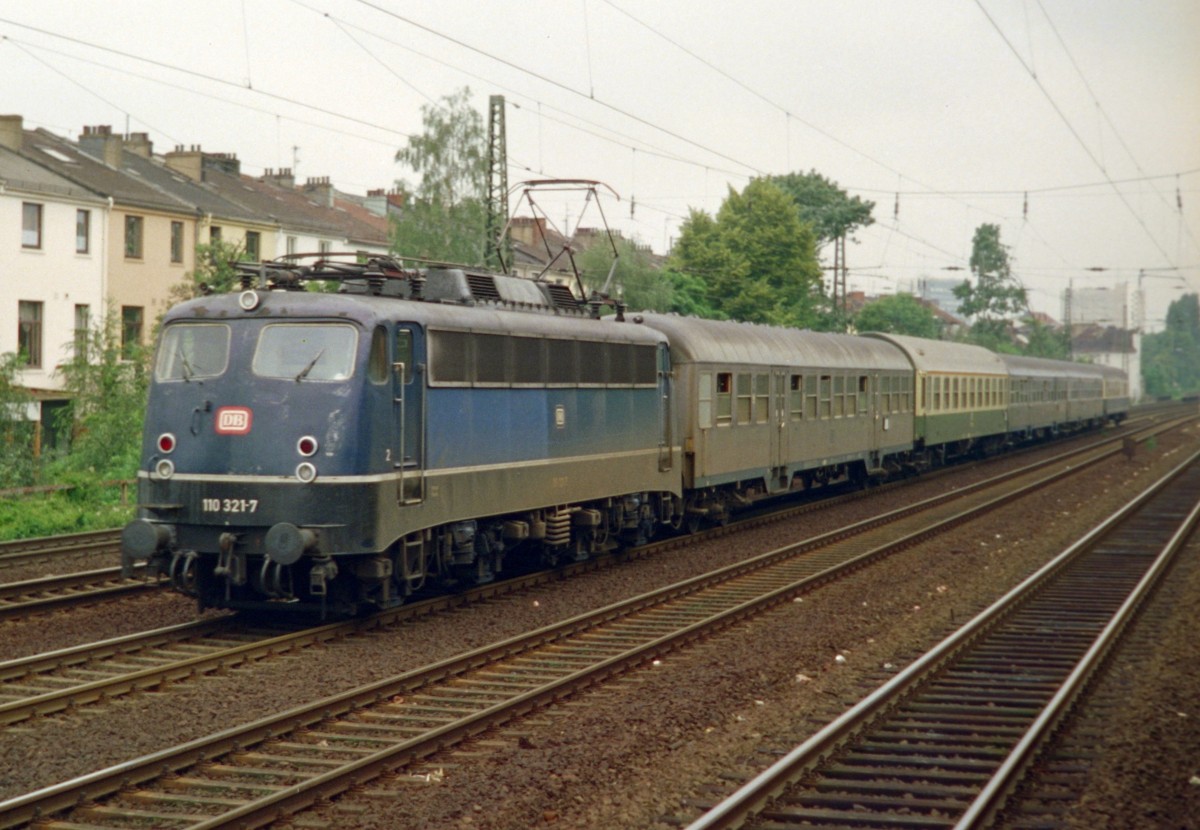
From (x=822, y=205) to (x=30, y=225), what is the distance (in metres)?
54.2

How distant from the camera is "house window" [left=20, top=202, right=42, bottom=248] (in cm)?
4212

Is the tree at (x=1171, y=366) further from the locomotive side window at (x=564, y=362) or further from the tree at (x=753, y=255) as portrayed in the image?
the locomotive side window at (x=564, y=362)

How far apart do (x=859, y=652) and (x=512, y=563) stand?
21.6 feet

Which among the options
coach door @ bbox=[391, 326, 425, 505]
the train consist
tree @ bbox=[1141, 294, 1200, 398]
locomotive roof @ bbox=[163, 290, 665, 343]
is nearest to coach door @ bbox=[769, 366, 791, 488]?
the train consist

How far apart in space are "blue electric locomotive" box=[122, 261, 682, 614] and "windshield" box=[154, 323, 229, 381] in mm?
18

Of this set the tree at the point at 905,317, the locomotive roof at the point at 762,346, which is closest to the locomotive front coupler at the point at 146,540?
the locomotive roof at the point at 762,346

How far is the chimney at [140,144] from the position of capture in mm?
56438

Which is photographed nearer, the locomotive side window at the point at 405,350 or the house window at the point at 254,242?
the locomotive side window at the point at 405,350

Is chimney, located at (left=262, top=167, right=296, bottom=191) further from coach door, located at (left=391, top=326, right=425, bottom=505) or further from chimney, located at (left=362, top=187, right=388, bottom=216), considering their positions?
coach door, located at (left=391, top=326, right=425, bottom=505)

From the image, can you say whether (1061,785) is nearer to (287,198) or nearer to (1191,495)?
(1191,495)

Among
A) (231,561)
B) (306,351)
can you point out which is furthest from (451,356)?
(231,561)

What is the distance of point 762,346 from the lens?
85.5ft

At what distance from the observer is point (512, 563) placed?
62.5 ft

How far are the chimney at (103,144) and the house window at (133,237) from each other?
4482mm
